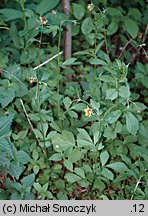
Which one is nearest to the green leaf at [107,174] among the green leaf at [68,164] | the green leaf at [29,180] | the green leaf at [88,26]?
the green leaf at [68,164]

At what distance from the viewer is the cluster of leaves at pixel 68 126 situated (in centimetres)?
159

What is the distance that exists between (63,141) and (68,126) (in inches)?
6.0

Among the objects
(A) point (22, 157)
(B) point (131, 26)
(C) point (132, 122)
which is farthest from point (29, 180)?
(B) point (131, 26)

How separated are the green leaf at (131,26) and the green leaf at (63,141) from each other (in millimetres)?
Answer: 546

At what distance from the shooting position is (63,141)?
1678mm

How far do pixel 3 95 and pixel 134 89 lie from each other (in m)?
0.63

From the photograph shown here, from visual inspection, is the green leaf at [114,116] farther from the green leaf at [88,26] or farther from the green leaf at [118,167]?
the green leaf at [88,26]

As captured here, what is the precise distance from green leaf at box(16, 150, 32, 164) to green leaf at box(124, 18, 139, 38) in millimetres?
701

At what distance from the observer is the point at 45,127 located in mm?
1709

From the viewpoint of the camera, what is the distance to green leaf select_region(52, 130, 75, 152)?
1.67m

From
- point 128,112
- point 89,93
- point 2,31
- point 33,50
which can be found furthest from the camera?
point 2,31

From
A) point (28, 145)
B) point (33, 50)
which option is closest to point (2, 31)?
point (33, 50)

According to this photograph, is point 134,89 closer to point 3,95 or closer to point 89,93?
point 89,93

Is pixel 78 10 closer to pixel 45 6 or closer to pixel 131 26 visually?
pixel 45 6
